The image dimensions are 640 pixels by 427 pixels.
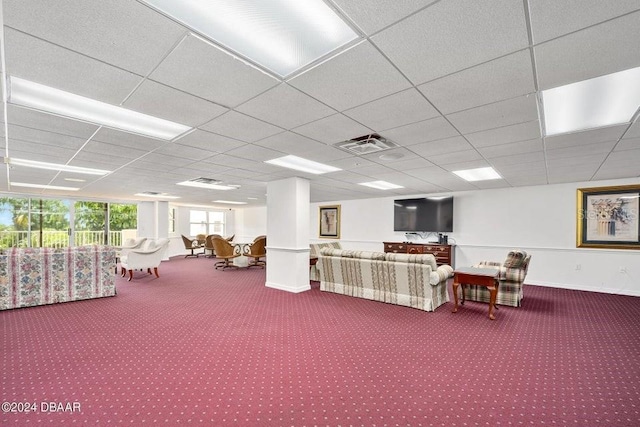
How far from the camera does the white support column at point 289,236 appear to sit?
18.5 feet

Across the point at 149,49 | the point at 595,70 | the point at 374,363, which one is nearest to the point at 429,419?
the point at 374,363

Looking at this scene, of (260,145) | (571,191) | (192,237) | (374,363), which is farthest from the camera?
(192,237)

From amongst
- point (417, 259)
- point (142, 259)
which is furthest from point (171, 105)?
point (142, 259)

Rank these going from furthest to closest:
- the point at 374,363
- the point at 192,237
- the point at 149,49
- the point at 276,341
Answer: the point at 192,237
the point at 276,341
the point at 374,363
the point at 149,49

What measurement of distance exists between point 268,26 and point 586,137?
145 inches

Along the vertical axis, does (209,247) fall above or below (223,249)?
below

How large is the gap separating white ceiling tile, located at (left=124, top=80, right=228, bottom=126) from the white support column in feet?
10.3

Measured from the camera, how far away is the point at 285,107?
94.1 inches

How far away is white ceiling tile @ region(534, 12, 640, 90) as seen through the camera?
1.43m

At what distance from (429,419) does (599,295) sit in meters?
6.03

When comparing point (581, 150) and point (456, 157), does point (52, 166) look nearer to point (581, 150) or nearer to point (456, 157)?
point (456, 157)

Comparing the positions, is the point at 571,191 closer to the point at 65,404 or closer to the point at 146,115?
the point at 146,115

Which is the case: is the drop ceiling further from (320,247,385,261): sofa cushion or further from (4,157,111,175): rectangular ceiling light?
(320,247,385,261): sofa cushion

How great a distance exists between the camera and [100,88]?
6.81 ft
